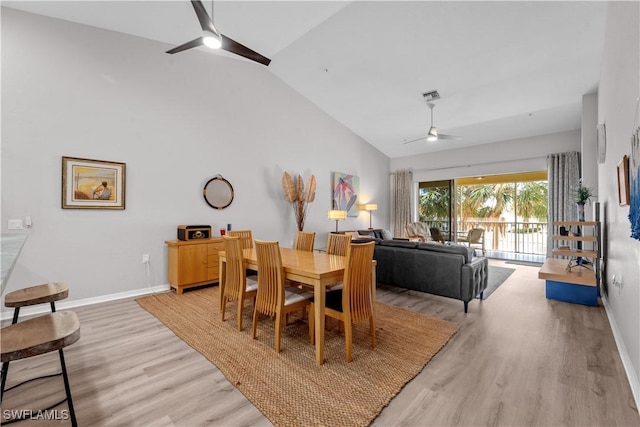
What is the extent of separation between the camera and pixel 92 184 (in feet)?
12.1

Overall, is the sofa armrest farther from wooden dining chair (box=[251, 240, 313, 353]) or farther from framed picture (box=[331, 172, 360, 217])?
framed picture (box=[331, 172, 360, 217])

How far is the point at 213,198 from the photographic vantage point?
4.80 m

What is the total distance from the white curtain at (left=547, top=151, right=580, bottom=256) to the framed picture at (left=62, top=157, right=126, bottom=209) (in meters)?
7.57

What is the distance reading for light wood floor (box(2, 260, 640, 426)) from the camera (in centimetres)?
169

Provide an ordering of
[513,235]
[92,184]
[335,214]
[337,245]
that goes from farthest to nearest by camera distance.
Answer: [513,235], [335,214], [92,184], [337,245]

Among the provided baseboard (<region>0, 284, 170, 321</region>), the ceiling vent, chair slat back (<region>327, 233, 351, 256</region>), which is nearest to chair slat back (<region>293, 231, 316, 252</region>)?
chair slat back (<region>327, 233, 351, 256</region>)

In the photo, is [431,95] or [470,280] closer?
[470,280]

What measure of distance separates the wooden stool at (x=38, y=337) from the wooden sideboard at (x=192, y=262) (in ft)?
8.50

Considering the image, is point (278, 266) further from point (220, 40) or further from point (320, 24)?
point (320, 24)

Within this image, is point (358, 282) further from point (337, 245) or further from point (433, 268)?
point (433, 268)

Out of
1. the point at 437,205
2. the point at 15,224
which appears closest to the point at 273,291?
the point at 15,224

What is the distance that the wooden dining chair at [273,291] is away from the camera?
7.88ft

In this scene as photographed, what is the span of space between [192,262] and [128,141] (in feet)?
6.22

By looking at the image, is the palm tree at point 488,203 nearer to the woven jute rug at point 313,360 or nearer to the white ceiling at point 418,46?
the white ceiling at point 418,46
